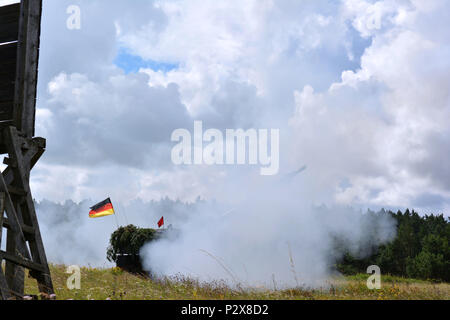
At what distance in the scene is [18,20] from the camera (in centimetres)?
991

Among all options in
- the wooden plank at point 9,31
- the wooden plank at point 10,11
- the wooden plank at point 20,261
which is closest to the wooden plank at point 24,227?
the wooden plank at point 20,261

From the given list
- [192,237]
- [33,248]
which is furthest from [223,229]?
[33,248]

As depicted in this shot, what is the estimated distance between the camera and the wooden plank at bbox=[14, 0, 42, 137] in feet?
31.5

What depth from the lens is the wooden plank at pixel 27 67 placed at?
9.59 m

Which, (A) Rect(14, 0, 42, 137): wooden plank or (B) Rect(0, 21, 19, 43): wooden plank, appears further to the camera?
(B) Rect(0, 21, 19, 43): wooden plank

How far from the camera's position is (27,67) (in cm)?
973

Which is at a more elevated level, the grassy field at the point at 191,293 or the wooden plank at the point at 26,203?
the wooden plank at the point at 26,203

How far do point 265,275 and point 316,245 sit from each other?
325 inches

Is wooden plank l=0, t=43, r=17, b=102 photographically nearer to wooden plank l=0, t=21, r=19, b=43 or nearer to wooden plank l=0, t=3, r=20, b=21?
wooden plank l=0, t=21, r=19, b=43

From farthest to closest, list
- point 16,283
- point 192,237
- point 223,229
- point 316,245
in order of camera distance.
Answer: point 316,245 < point 223,229 < point 192,237 < point 16,283

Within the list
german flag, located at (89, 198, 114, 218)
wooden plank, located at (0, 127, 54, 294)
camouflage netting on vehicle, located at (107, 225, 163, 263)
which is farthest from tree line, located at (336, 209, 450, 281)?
wooden plank, located at (0, 127, 54, 294)

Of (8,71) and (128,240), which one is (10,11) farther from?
(128,240)

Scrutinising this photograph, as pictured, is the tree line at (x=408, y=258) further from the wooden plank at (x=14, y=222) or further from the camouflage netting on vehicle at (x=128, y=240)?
the wooden plank at (x=14, y=222)
